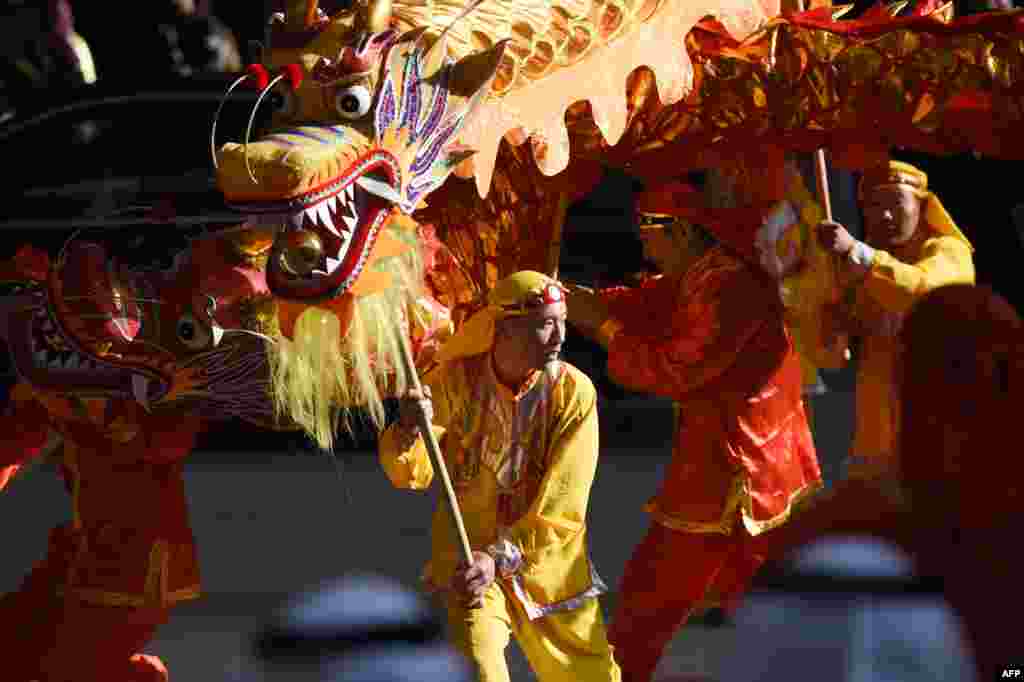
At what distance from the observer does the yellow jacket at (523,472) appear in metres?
4.78

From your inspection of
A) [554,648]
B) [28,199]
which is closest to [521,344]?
[554,648]

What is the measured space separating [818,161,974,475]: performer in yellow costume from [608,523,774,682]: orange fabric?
64 centimetres

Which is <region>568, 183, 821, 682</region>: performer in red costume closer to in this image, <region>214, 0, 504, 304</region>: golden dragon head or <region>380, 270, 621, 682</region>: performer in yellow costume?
<region>380, 270, 621, 682</region>: performer in yellow costume

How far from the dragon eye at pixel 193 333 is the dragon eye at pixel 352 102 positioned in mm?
649

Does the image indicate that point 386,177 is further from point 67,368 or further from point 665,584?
point 665,584

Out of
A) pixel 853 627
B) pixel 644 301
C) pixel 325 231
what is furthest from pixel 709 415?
pixel 853 627

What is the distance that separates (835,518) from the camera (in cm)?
231

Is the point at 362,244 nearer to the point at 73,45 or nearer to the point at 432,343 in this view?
the point at 432,343

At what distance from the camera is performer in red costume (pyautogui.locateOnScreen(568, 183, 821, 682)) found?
536cm

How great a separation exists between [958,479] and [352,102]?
8.82ft

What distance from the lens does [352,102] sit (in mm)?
4809

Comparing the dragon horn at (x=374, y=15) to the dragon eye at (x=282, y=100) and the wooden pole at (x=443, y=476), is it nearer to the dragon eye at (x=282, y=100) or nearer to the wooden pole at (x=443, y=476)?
the dragon eye at (x=282, y=100)

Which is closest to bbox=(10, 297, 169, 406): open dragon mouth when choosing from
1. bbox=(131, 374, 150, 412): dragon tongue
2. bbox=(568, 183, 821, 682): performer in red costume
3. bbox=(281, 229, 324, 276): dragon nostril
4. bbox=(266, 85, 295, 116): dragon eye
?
bbox=(131, 374, 150, 412): dragon tongue

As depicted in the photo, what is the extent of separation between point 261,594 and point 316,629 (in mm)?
4747
